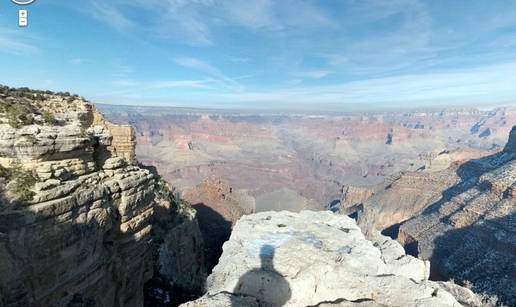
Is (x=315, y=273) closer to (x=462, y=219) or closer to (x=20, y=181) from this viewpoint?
(x=20, y=181)

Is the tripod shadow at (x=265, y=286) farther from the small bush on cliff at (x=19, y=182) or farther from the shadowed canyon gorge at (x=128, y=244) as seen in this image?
the small bush on cliff at (x=19, y=182)

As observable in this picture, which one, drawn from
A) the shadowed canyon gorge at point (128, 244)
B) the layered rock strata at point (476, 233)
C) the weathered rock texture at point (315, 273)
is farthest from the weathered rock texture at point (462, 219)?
the shadowed canyon gorge at point (128, 244)

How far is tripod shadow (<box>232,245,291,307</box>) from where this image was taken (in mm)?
17828

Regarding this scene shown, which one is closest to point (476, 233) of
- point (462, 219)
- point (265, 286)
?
point (462, 219)

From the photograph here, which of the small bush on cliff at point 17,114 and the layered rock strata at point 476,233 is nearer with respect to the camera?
the small bush on cliff at point 17,114

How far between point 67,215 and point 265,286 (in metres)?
9.02

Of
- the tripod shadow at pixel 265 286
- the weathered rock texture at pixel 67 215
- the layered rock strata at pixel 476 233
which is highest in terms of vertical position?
the weathered rock texture at pixel 67 215

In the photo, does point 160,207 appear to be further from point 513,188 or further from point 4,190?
point 513,188

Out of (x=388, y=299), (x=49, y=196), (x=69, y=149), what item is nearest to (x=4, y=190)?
(x=49, y=196)

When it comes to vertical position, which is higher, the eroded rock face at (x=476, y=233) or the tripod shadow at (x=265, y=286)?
the tripod shadow at (x=265, y=286)

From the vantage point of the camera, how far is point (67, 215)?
601 inches

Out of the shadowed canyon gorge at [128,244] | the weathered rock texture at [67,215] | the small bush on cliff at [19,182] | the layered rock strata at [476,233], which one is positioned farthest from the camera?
the layered rock strata at [476,233]

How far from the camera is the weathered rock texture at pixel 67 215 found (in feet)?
45.7

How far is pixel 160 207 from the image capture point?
31.9m
